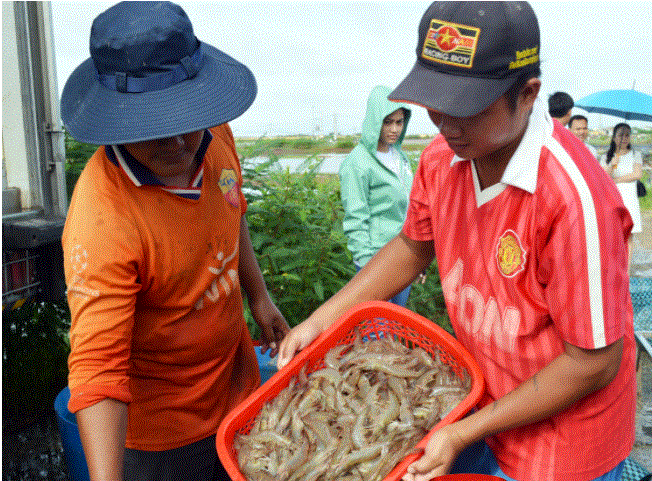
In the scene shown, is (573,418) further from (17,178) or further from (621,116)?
(621,116)

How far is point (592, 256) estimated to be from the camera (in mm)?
1396

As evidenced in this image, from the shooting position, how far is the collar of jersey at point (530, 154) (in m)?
1.49

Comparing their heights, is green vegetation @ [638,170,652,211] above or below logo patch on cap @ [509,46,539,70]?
below

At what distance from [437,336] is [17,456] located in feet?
10.2

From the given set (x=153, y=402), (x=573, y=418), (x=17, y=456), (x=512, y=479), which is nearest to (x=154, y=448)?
(x=153, y=402)

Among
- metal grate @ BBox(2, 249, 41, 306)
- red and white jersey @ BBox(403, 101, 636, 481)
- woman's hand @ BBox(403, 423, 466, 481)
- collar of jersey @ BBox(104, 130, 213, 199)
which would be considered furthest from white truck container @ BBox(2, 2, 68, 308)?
woman's hand @ BBox(403, 423, 466, 481)

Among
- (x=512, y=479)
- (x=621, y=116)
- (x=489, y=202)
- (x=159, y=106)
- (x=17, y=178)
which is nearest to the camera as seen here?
(x=159, y=106)

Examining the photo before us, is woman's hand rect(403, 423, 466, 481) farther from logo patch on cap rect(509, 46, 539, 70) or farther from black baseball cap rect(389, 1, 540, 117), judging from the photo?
logo patch on cap rect(509, 46, 539, 70)

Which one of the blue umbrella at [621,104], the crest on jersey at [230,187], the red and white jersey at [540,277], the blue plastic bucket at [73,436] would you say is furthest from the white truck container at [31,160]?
the blue umbrella at [621,104]

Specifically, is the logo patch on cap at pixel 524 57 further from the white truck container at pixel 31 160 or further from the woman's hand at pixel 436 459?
the white truck container at pixel 31 160

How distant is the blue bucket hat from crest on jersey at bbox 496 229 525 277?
829 mm

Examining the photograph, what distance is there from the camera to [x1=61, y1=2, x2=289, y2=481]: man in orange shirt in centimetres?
150

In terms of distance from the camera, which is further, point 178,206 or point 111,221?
point 178,206

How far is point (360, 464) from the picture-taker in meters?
1.66
